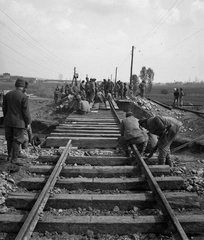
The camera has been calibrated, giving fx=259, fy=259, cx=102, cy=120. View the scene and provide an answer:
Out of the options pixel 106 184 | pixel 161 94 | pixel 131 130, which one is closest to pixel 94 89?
pixel 131 130

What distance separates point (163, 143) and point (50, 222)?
2.83 m

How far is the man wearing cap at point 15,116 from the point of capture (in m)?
4.68

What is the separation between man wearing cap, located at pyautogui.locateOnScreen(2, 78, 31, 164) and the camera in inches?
184

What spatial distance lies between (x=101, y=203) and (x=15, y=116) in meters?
2.35

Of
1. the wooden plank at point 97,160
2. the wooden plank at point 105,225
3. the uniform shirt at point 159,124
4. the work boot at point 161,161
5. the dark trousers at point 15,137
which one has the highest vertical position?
the uniform shirt at point 159,124

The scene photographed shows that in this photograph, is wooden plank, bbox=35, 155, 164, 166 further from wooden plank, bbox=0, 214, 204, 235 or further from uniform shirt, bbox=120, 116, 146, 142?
wooden plank, bbox=0, 214, 204, 235

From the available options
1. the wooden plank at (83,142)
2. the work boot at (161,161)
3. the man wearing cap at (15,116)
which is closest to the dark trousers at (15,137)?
the man wearing cap at (15,116)

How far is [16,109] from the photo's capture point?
15.5ft

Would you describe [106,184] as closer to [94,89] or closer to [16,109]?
[16,109]

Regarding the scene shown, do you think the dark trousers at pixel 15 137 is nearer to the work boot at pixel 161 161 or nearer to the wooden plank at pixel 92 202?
the wooden plank at pixel 92 202

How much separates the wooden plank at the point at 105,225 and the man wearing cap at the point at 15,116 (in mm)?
2022

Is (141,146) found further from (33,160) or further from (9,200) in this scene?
(9,200)

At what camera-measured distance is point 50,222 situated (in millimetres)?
2824

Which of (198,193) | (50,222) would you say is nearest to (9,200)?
(50,222)
